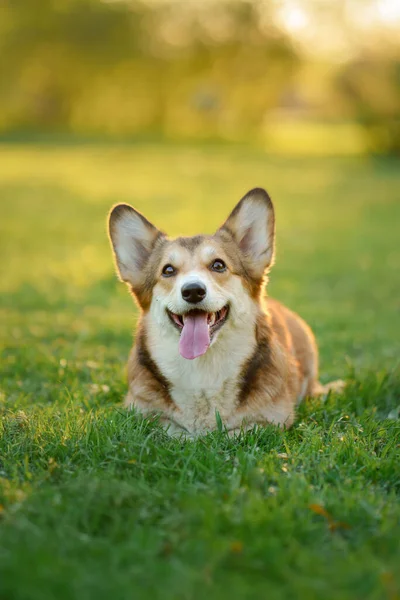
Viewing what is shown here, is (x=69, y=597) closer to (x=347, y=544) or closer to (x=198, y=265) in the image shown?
(x=347, y=544)

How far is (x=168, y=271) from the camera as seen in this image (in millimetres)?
4461


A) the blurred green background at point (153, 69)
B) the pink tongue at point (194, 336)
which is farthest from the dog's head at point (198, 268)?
the blurred green background at point (153, 69)

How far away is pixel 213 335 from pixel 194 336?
0.41ft

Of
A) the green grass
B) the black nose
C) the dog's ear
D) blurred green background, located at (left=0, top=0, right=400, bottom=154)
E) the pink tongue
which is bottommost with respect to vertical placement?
the green grass

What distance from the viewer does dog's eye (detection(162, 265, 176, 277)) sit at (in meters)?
4.43

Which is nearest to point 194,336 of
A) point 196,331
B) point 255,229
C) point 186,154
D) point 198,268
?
point 196,331

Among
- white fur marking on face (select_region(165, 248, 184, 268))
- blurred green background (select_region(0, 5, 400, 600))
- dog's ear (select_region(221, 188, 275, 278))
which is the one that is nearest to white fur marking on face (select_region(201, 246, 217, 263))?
white fur marking on face (select_region(165, 248, 184, 268))

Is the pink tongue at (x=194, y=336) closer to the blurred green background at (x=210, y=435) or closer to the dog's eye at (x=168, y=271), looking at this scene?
the dog's eye at (x=168, y=271)

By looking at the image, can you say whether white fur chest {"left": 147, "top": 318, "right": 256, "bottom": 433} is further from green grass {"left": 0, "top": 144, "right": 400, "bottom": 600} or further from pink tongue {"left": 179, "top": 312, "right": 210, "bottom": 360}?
green grass {"left": 0, "top": 144, "right": 400, "bottom": 600}

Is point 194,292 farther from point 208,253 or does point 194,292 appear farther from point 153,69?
point 153,69

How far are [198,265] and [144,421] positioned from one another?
96cm

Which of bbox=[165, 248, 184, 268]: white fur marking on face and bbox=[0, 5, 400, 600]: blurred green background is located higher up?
bbox=[165, 248, 184, 268]: white fur marking on face

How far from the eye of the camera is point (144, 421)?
414 centimetres

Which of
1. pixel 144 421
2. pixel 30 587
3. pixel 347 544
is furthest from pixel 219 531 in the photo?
pixel 144 421
